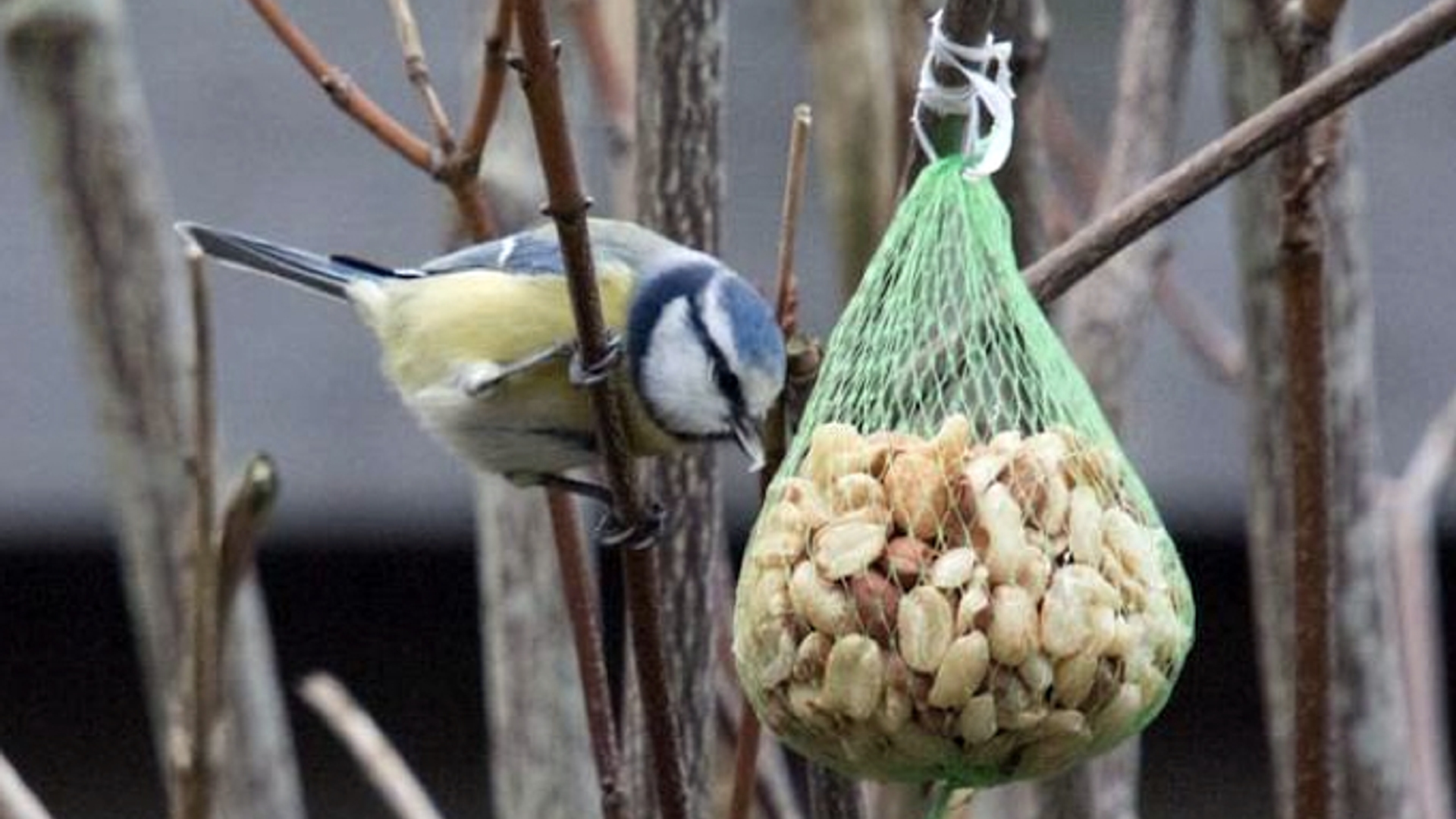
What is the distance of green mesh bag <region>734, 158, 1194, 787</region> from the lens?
57.9 inches

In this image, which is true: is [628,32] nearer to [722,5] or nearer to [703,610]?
[722,5]

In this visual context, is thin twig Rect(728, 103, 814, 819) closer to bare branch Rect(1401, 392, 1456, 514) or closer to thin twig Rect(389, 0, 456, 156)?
thin twig Rect(389, 0, 456, 156)

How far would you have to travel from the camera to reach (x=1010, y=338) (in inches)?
66.2

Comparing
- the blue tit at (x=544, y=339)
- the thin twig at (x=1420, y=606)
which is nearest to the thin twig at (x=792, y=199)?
the blue tit at (x=544, y=339)

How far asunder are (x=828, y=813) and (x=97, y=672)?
3702 millimetres

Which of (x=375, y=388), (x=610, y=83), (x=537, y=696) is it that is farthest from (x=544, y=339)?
(x=375, y=388)

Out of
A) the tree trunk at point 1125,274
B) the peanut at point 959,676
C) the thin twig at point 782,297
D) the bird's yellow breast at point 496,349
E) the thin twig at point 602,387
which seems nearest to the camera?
the thin twig at point 602,387

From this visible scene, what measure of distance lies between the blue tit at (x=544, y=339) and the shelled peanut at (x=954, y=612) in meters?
0.25

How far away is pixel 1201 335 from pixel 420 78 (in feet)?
3.49

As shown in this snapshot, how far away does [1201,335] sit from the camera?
8.70 ft

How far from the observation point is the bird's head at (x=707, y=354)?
190 cm

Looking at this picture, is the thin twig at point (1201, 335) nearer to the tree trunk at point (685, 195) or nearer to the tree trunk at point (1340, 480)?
the tree trunk at point (1340, 480)

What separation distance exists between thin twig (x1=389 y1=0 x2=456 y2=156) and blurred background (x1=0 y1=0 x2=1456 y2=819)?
239cm

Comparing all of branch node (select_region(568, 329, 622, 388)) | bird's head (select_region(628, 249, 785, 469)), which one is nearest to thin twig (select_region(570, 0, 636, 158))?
bird's head (select_region(628, 249, 785, 469))
